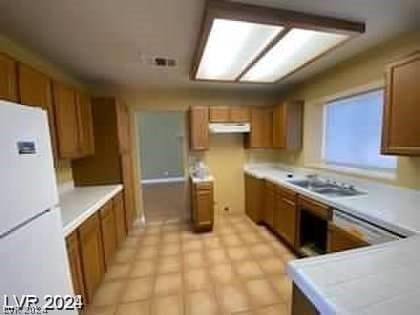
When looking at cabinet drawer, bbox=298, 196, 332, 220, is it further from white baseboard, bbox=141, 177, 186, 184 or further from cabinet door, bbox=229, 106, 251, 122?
white baseboard, bbox=141, 177, 186, 184

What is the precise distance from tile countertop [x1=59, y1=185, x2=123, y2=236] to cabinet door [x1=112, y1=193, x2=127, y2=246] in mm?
120

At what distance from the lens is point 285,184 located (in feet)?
9.50

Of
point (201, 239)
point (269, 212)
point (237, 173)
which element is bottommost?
point (201, 239)

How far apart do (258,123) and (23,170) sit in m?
3.53

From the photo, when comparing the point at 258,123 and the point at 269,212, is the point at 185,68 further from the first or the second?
the point at 269,212

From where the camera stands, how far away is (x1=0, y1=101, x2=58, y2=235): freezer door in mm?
A: 933

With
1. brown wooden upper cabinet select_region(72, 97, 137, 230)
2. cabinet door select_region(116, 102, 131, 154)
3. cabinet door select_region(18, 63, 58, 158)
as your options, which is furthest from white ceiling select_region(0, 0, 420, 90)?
cabinet door select_region(116, 102, 131, 154)

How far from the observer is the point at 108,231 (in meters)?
2.58

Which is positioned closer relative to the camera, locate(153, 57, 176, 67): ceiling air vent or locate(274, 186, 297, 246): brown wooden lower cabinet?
locate(153, 57, 176, 67): ceiling air vent

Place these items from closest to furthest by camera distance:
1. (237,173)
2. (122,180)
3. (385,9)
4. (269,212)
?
(385,9), (122,180), (269,212), (237,173)

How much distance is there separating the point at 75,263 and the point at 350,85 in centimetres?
330

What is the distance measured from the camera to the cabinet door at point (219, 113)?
12.6ft

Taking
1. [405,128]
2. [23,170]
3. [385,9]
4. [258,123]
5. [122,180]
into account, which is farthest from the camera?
[258,123]

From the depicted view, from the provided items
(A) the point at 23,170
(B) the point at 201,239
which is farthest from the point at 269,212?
(A) the point at 23,170
